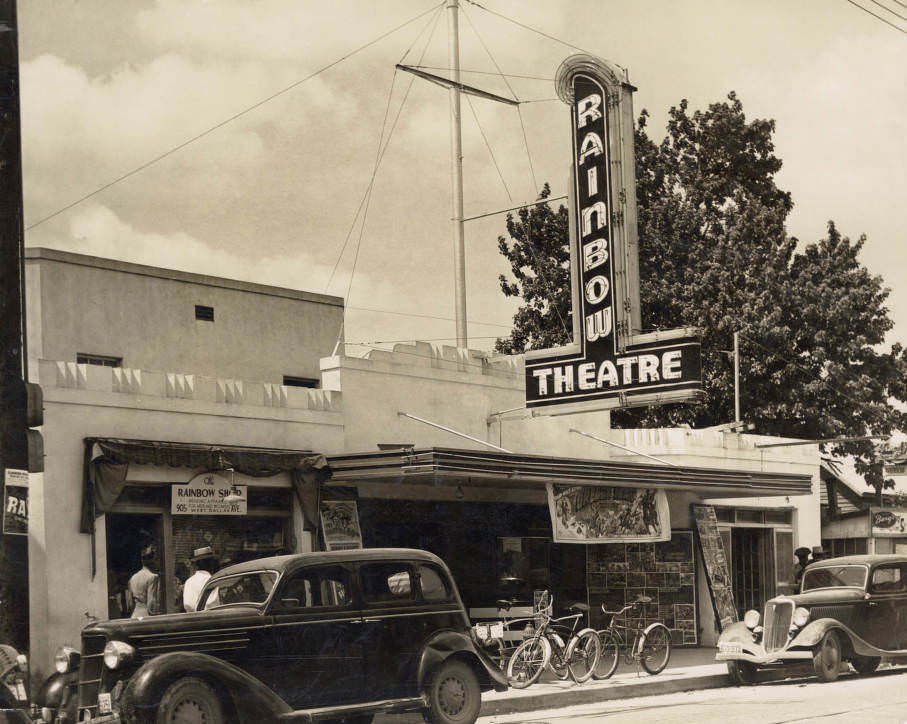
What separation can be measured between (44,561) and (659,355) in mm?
9767

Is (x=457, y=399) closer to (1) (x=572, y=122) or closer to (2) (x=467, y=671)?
(1) (x=572, y=122)

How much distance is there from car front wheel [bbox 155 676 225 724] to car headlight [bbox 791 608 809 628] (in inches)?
416

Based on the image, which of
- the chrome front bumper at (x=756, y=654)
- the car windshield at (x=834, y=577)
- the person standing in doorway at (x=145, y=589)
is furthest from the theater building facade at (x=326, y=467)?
the chrome front bumper at (x=756, y=654)

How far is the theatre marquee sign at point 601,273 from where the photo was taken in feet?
66.7

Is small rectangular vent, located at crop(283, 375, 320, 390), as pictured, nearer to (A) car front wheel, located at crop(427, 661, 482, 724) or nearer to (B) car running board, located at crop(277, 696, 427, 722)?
(A) car front wheel, located at crop(427, 661, 482, 724)

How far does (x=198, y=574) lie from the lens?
1512 cm

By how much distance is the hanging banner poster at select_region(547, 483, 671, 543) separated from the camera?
2012 cm

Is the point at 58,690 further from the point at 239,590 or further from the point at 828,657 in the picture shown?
the point at 828,657

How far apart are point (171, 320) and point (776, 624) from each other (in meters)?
14.5

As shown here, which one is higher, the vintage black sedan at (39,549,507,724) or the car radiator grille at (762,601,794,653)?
the vintage black sedan at (39,549,507,724)

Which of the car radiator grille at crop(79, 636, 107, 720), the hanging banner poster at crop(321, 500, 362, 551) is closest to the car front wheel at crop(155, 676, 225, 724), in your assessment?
the car radiator grille at crop(79, 636, 107, 720)

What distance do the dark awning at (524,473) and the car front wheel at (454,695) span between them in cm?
423

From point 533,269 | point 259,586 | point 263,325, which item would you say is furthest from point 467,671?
point 533,269

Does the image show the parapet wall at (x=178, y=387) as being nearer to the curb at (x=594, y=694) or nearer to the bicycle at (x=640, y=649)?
the bicycle at (x=640, y=649)
